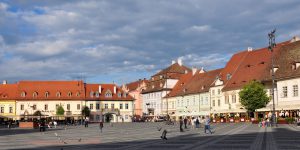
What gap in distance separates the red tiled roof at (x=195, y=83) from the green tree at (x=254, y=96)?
2613 cm

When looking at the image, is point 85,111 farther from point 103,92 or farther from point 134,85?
point 134,85

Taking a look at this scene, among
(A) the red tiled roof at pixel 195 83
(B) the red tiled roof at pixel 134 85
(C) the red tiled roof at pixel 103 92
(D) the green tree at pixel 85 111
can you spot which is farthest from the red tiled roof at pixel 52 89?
(B) the red tiled roof at pixel 134 85

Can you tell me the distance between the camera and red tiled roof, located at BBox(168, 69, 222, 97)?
100m

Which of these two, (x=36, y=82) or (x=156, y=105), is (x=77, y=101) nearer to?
(x=36, y=82)

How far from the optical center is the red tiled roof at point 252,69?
7975cm

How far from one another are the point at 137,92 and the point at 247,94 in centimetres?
7248

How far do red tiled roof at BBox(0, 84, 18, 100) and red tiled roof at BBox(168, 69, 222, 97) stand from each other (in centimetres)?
3678

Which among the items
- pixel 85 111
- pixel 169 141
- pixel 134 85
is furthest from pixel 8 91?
pixel 169 141

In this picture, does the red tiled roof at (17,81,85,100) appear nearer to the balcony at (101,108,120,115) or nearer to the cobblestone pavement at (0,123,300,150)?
the balcony at (101,108,120,115)

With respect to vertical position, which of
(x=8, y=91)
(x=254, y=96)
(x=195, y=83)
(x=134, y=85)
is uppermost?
(x=134, y=85)

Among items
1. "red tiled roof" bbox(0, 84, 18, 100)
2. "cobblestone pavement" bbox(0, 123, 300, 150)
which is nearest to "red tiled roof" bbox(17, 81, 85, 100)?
"red tiled roof" bbox(0, 84, 18, 100)

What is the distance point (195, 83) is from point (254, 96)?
3617 cm

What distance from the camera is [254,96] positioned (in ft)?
232

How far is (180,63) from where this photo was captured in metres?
130
